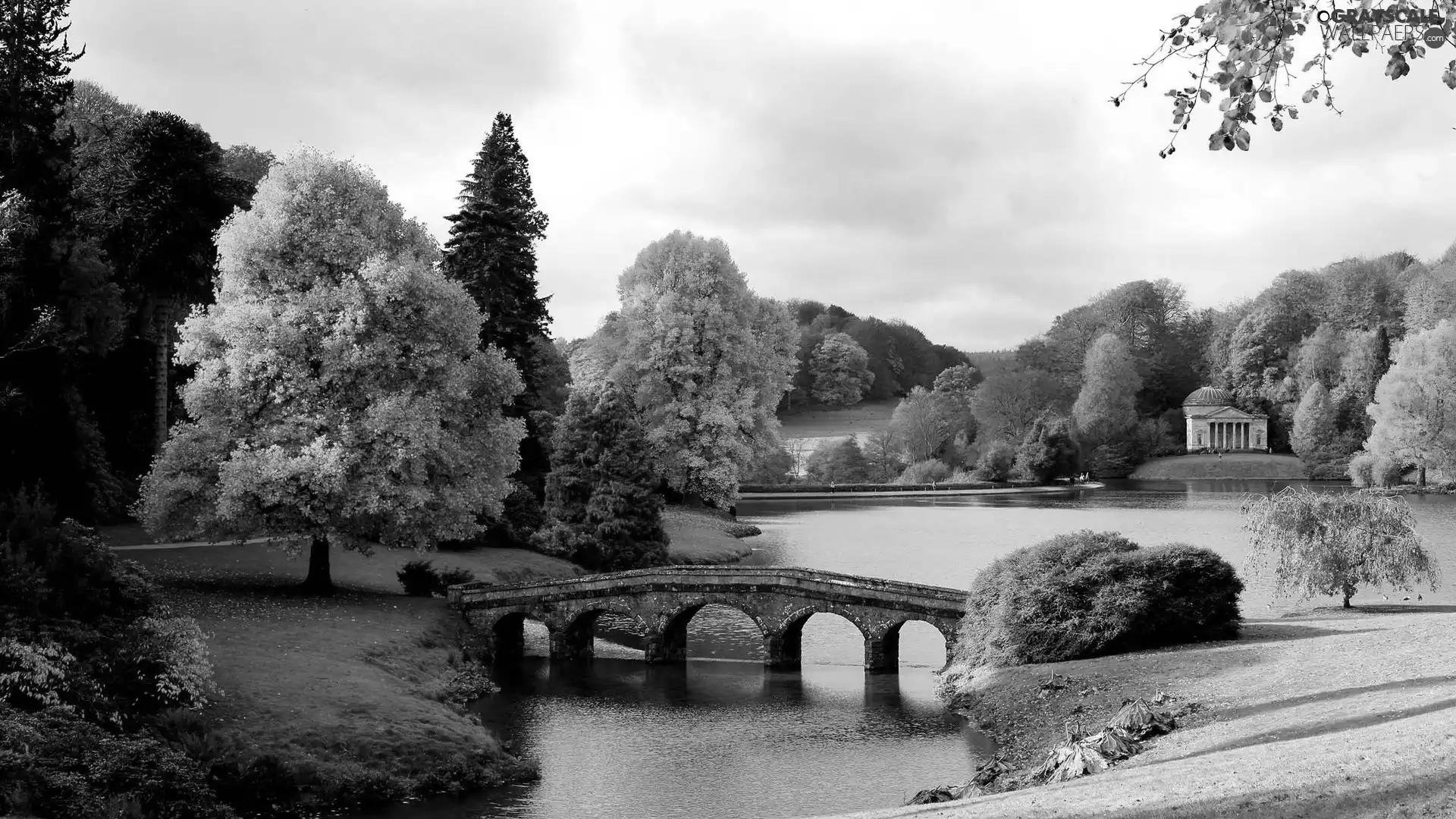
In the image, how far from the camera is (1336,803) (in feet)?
44.0

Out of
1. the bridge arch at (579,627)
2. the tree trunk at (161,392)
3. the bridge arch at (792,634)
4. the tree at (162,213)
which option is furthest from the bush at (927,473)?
the bridge arch at (792,634)

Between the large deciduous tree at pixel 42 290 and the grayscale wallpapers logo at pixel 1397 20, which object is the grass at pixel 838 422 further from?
the grayscale wallpapers logo at pixel 1397 20

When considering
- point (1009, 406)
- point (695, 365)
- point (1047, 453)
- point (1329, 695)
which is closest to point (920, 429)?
point (1009, 406)

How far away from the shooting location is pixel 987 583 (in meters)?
33.7

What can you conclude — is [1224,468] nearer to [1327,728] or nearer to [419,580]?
[419,580]

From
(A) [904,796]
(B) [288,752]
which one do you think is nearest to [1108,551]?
(A) [904,796]

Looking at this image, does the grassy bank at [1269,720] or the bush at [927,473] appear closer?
the grassy bank at [1269,720]

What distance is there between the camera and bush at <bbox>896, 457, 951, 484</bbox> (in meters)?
115

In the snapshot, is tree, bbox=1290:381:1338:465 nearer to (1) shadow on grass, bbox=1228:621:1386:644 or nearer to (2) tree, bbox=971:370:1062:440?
(2) tree, bbox=971:370:1062:440

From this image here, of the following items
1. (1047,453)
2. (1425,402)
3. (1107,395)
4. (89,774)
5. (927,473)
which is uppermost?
(1107,395)

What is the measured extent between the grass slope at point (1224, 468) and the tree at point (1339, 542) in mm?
85115

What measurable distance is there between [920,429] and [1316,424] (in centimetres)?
3627

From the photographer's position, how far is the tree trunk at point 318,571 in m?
38.3

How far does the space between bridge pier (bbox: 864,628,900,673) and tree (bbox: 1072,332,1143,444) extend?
8826cm
